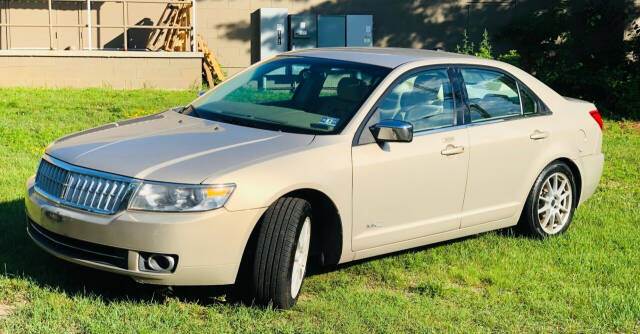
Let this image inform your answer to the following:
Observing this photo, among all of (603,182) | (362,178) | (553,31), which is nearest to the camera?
(362,178)

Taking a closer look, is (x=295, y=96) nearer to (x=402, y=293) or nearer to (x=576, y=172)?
(x=402, y=293)

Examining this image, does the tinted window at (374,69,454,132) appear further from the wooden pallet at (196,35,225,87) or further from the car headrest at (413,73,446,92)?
the wooden pallet at (196,35,225,87)

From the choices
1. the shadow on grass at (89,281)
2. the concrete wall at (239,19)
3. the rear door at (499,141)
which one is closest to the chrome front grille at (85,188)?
the shadow on grass at (89,281)

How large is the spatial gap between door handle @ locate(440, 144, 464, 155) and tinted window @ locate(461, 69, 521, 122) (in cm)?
34

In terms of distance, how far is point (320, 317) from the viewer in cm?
487

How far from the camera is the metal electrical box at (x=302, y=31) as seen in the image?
18.1 metres

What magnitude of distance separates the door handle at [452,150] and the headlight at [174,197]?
188 cm

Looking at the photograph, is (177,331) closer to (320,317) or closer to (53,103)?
(320,317)

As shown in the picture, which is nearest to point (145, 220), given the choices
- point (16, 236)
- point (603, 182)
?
point (16, 236)

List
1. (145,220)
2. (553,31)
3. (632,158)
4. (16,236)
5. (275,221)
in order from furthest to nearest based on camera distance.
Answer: (553,31)
(632,158)
(16,236)
(275,221)
(145,220)

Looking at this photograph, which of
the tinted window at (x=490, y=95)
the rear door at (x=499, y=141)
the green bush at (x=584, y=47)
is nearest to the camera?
the rear door at (x=499, y=141)

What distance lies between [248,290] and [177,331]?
0.53 m

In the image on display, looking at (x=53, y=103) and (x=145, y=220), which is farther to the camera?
(x=53, y=103)

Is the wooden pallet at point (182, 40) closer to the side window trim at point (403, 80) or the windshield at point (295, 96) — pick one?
the windshield at point (295, 96)
